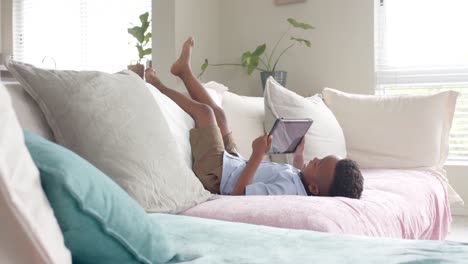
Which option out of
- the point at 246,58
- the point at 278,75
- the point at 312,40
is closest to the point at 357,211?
the point at 278,75

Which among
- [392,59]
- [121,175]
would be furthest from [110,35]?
[121,175]

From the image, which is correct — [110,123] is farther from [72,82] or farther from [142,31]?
[142,31]

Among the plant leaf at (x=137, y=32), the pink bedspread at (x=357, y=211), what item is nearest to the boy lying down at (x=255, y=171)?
the pink bedspread at (x=357, y=211)

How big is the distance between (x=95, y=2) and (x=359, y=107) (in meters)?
2.92

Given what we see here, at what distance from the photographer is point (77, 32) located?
205 inches

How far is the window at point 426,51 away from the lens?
3.73 meters

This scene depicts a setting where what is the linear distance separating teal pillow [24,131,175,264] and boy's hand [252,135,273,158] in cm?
129

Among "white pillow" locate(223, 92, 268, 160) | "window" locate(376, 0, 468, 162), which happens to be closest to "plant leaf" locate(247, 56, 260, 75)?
"window" locate(376, 0, 468, 162)

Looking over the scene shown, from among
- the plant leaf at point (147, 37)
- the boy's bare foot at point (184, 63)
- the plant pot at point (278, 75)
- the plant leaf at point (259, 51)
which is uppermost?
the plant leaf at point (147, 37)

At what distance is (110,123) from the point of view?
1446 mm

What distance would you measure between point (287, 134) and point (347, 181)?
543 millimetres

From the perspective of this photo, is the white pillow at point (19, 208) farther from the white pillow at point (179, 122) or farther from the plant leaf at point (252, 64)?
the plant leaf at point (252, 64)

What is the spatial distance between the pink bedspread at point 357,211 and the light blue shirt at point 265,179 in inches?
9.7

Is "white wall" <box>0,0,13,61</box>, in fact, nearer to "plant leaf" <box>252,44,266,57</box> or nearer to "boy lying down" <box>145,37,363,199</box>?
"plant leaf" <box>252,44,266,57</box>
